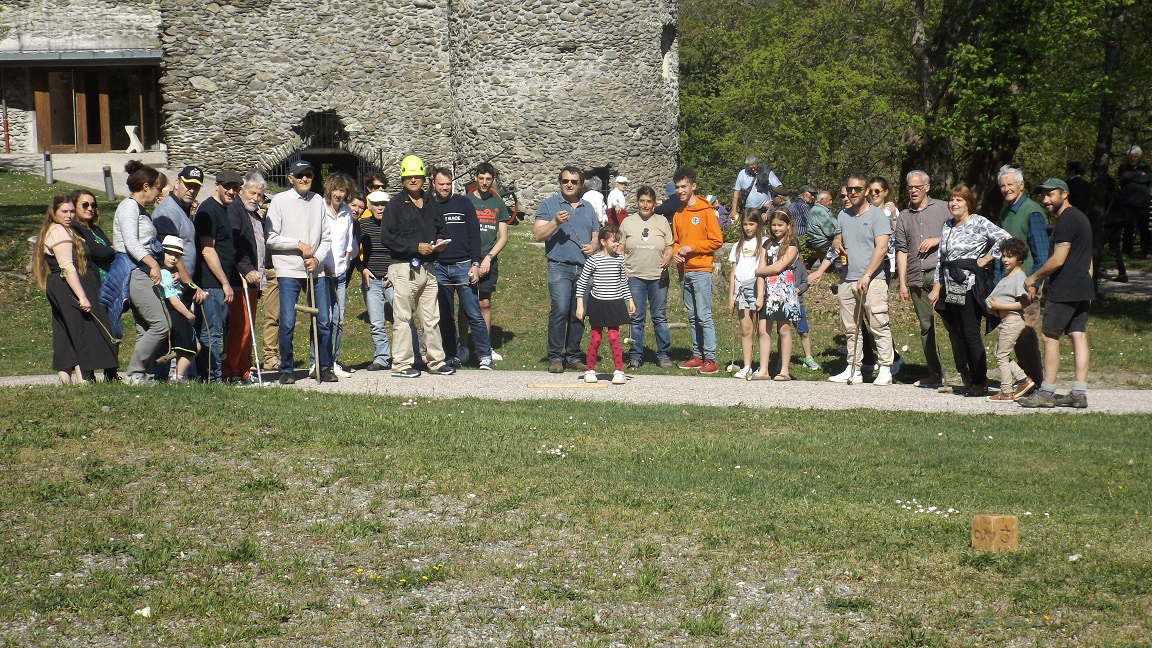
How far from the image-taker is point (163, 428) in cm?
835

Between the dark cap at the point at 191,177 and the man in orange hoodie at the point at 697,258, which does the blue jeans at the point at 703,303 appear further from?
the dark cap at the point at 191,177

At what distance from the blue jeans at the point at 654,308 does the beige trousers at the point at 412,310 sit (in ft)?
7.54

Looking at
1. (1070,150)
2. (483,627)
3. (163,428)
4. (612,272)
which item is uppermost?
(1070,150)

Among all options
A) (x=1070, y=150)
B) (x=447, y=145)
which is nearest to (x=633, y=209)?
(x=447, y=145)

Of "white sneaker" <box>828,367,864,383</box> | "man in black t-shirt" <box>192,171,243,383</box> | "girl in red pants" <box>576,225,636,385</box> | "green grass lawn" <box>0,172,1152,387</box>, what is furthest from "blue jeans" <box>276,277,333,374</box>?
"white sneaker" <box>828,367,864,383</box>

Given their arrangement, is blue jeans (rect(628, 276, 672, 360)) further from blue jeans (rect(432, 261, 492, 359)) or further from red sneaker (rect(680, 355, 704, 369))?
blue jeans (rect(432, 261, 492, 359))

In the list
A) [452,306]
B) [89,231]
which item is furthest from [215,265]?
[452,306]

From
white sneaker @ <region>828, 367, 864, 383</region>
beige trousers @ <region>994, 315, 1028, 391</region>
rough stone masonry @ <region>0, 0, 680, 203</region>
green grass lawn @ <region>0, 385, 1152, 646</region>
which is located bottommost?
green grass lawn @ <region>0, 385, 1152, 646</region>

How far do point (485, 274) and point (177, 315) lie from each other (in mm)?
3752

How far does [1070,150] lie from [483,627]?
26.0m

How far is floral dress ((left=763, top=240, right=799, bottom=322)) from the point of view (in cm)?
1214

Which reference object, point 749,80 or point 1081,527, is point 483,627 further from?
point 749,80

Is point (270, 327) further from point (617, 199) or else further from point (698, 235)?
point (617, 199)

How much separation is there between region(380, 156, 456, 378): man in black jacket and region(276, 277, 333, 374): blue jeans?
2.17 feet
